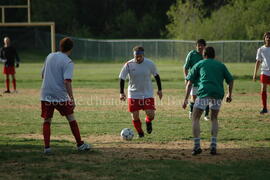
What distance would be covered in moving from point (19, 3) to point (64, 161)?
48882 mm

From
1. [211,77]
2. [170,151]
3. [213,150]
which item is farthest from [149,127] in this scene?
[211,77]

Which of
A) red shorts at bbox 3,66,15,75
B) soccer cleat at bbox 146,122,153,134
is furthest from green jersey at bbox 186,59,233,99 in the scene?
red shorts at bbox 3,66,15,75

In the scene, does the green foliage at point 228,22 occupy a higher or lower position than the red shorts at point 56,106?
higher

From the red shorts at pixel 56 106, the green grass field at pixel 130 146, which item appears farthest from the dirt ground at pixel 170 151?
the red shorts at pixel 56 106

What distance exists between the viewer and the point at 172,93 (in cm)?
2308

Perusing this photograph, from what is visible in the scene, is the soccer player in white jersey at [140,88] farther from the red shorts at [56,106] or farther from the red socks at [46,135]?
the red socks at [46,135]

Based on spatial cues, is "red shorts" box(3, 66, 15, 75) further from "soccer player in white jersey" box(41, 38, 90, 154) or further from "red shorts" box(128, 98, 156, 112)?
"soccer player in white jersey" box(41, 38, 90, 154)

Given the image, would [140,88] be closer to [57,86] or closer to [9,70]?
[57,86]

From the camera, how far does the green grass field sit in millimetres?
8633

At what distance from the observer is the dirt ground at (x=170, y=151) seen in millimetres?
9820

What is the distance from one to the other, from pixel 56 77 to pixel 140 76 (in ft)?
8.81

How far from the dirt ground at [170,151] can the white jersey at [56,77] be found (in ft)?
4.08

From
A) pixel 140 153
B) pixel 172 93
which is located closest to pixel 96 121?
pixel 140 153

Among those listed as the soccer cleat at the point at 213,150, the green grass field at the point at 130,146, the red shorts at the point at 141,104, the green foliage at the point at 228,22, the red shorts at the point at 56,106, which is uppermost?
the green foliage at the point at 228,22
